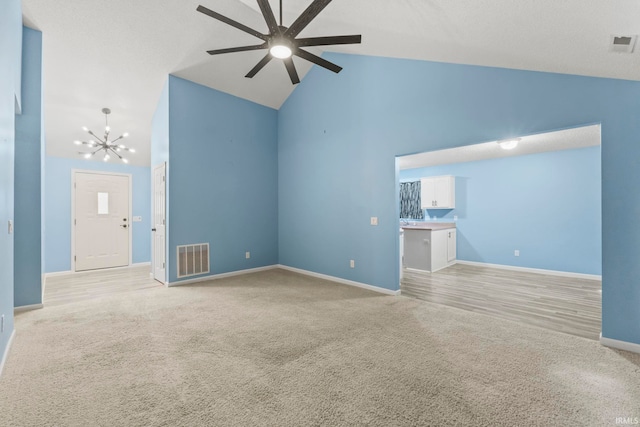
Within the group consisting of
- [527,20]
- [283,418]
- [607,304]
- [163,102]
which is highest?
[163,102]

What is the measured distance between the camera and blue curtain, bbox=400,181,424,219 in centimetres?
767

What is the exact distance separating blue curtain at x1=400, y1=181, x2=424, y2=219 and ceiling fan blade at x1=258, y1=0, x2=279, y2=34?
608 cm

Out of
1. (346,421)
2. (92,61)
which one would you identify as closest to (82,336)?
(346,421)

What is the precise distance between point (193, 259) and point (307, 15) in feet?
13.7

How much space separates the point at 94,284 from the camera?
16.4 feet

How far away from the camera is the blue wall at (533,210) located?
5.32 m

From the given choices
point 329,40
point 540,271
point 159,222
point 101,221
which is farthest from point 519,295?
point 101,221

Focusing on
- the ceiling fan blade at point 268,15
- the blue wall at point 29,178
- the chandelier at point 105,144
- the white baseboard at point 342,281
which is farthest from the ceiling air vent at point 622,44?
the chandelier at point 105,144

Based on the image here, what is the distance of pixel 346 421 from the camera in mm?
1648

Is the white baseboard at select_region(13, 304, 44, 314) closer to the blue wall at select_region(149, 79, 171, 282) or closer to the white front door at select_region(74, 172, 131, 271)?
the blue wall at select_region(149, 79, 171, 282)

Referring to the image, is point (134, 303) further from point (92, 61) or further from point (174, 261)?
point (92, 61)

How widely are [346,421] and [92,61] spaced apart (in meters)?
5.48

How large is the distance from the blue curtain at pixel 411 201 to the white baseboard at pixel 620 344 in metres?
5.18

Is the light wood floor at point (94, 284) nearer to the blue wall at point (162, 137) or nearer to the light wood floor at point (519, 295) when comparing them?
the blue wall at point (162, 137)
